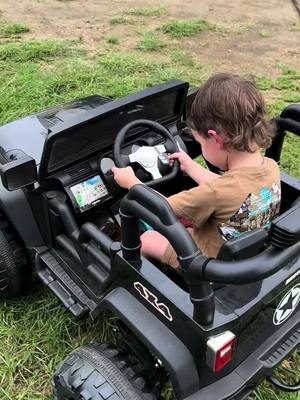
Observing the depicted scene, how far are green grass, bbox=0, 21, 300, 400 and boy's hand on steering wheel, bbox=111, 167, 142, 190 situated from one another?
0.68m

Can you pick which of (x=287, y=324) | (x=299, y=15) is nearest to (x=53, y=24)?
(x=299, y=15)

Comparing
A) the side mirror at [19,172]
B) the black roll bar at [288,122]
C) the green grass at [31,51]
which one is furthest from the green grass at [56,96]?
the black roll bar at [288,122]

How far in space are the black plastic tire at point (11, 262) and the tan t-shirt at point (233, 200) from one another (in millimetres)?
933

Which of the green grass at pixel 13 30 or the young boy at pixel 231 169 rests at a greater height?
the young boy at pixel 231 169

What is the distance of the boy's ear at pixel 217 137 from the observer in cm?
189

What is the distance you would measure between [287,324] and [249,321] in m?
0.35

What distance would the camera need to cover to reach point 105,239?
6.53ft

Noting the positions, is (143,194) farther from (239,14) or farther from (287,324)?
(239,14)

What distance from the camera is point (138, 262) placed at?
1779mm

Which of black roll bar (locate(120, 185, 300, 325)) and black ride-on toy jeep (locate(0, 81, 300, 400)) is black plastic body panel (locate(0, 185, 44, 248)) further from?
black roll bar (locate(120, 185, 300, 325))

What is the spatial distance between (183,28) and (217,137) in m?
4.20

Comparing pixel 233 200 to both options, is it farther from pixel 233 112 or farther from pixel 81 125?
pixel 81 125

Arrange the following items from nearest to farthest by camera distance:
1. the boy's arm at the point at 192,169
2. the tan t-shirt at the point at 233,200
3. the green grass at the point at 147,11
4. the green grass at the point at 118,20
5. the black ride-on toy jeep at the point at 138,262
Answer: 1. the black ride-on toy jeep at the point at 138,262
2. the tan t-shirt at the point at 233,200
3. the boy's arm at the point at 192,169
4. the green grass at the point at 118,20
5. the green grass at the point at 147,11

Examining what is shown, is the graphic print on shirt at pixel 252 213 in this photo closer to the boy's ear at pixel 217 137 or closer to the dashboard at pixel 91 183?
the boy's ear at pixel 217 137
